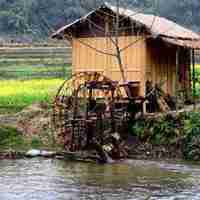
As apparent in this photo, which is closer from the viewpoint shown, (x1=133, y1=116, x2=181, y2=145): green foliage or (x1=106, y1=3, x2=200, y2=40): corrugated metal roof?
(x1=133, y1=116, x2=181, y2=145): green foliage

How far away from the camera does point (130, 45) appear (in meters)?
21.9

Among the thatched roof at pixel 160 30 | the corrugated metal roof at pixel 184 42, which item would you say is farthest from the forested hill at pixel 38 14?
the corrugated metal roof at pixel 184 42

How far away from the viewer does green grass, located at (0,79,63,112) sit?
25.6m

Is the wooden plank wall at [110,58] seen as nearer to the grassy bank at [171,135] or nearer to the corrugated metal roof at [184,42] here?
the corrugated metal roof at [184,42]

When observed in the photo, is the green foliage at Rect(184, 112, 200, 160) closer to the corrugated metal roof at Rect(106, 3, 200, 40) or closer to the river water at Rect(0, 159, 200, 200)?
the river water at Rect(0, 159, 200, 200)

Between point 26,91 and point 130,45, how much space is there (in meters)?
7.26

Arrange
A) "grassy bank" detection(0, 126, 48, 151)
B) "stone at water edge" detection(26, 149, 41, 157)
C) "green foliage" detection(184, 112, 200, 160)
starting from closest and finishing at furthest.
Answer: "green foliage" detection(184, 112, 200, 160)
"stone at water edge" detection(26, 149, 41, 157)
"grassy bank" detection(0, 126, 48, 151)

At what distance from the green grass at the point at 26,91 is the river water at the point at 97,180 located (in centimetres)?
722

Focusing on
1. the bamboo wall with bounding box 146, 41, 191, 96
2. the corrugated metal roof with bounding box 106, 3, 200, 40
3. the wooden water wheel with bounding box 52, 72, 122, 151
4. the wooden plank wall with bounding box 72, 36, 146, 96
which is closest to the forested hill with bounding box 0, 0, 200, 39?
the bamboo wall with bounding box 146, 41, 191, 96

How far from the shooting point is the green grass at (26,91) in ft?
83.9

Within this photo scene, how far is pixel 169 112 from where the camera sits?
65.2 ft

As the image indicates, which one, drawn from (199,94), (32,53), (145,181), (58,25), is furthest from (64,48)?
(145,181)

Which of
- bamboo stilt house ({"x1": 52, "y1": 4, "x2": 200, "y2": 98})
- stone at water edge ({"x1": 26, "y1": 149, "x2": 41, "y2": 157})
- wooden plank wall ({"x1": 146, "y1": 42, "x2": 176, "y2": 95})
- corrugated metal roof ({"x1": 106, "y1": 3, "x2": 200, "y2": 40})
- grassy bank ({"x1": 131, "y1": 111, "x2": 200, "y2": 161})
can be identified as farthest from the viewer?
wooden plank wall ({"x1": 146, "y1": 42, "x2": 176, "y2": 95})

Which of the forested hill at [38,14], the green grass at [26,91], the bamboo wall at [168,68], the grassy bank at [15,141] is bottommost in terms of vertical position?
the grassy bank at [15,141]
